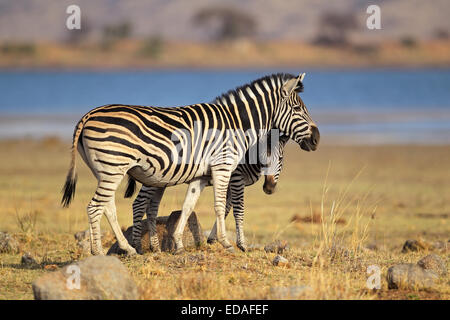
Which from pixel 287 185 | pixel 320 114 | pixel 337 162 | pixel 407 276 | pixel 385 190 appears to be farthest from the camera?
pixel 320 114

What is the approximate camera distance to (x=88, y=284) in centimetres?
703

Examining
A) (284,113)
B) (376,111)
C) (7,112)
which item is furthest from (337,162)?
(7,112)

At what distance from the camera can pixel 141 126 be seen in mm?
8609

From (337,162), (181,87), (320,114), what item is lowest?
(337,162)

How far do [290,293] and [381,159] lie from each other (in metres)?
16.8

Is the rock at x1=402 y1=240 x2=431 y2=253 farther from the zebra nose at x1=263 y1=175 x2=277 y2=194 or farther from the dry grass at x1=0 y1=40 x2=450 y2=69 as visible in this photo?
the dry grass at x1=0 y1=40 x2=450 y2=69

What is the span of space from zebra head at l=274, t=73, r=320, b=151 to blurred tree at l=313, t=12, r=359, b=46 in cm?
9900

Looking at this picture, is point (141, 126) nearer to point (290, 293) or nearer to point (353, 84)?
point (290, 293)

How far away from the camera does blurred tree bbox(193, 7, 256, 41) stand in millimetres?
114938

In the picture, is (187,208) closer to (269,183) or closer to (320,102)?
(269,183)

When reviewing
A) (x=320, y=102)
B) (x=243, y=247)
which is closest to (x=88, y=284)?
(x=243, y=247)

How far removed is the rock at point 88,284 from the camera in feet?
22.7

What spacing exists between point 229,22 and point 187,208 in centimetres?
10918

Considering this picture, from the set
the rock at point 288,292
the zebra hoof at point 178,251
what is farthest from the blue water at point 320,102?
the rock at point 288,292
